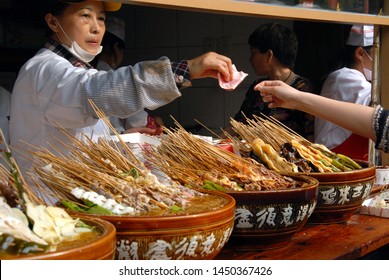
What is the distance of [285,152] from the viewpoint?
2242 mm

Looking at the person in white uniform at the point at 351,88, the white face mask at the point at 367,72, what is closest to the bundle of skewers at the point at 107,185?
the person in white uniform at the point at 351,88

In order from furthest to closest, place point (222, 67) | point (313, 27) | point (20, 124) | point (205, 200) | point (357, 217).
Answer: point (313, 27) → point (20, 124) → point (357, 217) → point (222, 67) → point (205, 200)

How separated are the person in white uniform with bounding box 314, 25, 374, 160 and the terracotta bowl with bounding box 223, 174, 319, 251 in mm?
1978

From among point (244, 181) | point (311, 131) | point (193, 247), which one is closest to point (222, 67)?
point (244, 181)

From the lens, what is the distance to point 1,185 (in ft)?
4.42

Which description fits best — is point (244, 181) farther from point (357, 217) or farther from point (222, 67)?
point (357, 217)

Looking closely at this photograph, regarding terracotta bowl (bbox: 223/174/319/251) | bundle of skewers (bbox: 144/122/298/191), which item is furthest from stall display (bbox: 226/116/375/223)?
terracotta bowl (bbox: 223/174/319/251)

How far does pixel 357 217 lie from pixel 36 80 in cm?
136

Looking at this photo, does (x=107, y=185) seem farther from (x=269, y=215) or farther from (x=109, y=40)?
(x=109, y=40)

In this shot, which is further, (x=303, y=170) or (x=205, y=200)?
(x=303, y=170)

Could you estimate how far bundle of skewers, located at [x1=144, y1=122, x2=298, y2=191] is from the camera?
185 centimetres

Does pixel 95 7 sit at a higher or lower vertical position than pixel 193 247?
higher

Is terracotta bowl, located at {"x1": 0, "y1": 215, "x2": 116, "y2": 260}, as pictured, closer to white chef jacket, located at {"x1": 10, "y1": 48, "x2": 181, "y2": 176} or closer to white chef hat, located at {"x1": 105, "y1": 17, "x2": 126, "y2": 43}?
white chef jacket, located at {"x1": 10, "y1": 48, "x2": 181, "y2": 176}

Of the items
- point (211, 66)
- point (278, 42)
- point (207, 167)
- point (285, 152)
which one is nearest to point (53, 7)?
point (211, 66)
